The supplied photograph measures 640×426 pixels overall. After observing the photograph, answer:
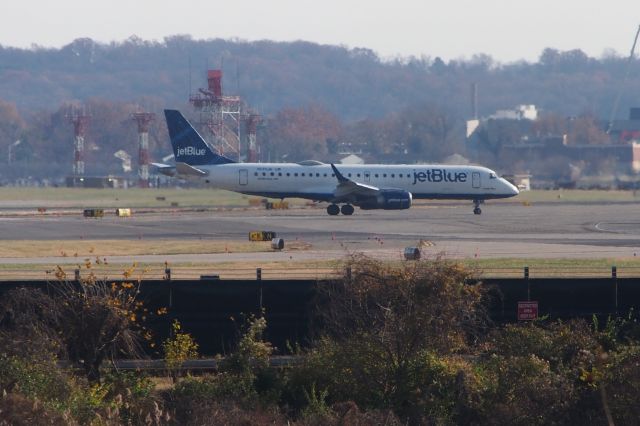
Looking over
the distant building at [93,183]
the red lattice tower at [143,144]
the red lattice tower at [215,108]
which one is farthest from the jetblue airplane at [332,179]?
the red lattice tower at [143,144]

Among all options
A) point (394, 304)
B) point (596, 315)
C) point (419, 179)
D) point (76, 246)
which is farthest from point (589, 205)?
point (394, 304)

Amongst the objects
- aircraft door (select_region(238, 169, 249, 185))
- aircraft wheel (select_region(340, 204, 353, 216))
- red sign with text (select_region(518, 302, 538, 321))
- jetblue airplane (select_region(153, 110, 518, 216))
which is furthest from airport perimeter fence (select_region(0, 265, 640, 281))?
aircraft door (select_region(238, 169, 249, 185))

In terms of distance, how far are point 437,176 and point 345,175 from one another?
18.7ft

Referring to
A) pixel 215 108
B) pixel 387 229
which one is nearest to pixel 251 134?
pixel 215 108

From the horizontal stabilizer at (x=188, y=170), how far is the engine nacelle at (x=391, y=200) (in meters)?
10.8

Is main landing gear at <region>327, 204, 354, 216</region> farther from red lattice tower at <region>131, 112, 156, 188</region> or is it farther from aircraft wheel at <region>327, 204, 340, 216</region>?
red lattice tower at <region>131, 112, 156, 188</region>

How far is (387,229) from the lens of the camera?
5975 centimetres

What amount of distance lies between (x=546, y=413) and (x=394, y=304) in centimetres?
394

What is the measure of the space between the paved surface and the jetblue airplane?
1329mm

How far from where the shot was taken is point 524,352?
2367cm

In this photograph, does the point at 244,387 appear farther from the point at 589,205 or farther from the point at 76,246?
the point at 589,205

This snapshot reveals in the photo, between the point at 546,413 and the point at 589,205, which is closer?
the point at 546,413

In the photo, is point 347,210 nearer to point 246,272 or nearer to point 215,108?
point 246,272

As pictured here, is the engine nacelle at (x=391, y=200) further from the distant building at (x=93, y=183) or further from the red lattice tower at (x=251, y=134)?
the distant building at (x=93, y=183)
